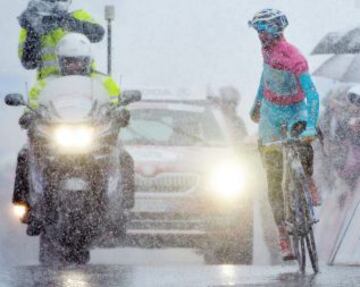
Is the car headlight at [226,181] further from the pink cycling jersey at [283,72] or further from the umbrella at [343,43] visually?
the umbrella at [343,43]

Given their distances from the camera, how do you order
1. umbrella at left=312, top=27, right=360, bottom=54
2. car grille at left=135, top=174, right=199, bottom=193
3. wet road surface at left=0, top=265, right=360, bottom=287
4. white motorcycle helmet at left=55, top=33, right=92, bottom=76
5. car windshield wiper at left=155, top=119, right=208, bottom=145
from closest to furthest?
wet road surface at left=0, top=265, right=360, bottom=287 → white motorcycle helmet at left=55, top=33, right=92, bottom=76 → car grille at left=135, top=174, right=199, bottom=193 → car windshield wiper at left=155, top=119, right=208, bottom=145 → umbrella at left=312, top=27, right=360, bottom=54

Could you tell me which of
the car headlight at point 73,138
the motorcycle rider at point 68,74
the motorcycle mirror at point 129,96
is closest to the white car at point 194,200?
the motorcycle rider at point 68,74

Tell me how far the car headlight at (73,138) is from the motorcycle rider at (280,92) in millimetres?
1183

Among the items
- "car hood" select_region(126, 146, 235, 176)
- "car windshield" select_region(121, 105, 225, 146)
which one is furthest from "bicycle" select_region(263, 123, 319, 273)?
"car windshield" select_region(121, 105, 225, 146)

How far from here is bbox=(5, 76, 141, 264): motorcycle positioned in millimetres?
9742

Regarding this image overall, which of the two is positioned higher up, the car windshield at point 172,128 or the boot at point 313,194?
the boot at point 313,194

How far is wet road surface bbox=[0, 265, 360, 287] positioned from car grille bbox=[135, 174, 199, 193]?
7.07 feet

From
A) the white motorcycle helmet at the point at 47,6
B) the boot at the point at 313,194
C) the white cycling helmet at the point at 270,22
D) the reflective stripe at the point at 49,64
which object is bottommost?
the boot at the point at 313,194

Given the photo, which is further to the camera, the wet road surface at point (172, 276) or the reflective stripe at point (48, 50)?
the reflective stripe at point (48, 50)

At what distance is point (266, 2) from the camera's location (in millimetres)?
32469

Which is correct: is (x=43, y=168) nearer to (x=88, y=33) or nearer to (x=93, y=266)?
(x=93, y=266)

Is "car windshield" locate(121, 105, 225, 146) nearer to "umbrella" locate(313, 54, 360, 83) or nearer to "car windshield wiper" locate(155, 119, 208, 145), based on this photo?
"car windshield wiper" locate(155, 119, 208, 145)

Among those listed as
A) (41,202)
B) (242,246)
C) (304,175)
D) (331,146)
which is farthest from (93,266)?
(331,146)

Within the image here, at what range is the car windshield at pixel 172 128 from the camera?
43.0 ft
